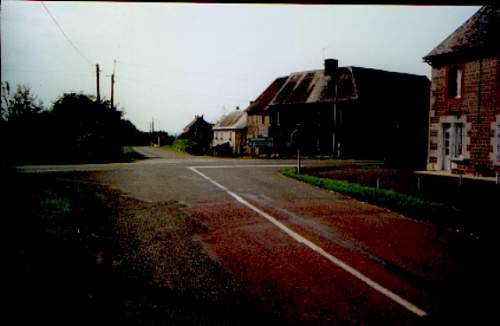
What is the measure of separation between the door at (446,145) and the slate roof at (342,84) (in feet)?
68.5

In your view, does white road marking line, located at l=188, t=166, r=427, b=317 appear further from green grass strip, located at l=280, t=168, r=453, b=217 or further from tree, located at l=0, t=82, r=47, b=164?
tree, located at l=0, t=82, r=47, b=164

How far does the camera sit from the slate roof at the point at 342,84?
42.3 meters

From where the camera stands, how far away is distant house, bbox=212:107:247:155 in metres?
60.8

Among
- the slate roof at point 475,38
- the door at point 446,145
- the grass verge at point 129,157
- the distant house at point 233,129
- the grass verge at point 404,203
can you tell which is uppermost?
the slate roof at point 475,38

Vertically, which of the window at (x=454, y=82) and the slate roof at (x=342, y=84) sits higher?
the slate roof at (x=342, y=84)

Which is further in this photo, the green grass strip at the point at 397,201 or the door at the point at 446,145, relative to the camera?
the door at the point at 446,145

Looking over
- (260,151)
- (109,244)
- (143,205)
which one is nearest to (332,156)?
(260,151)

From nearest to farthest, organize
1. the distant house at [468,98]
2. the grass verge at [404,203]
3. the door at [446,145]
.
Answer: the grass verge at [404,203] → the distant house at [468,98] → the door at [446,145]

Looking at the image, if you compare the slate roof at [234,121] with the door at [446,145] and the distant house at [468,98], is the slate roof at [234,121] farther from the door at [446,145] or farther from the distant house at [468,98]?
the door at [446,145]

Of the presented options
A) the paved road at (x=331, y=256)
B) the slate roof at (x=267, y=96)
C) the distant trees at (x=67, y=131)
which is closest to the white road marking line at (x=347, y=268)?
the paved road at (x=331, y=256)

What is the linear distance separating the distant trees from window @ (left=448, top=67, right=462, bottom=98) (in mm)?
26693

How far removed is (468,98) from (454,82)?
161 cm

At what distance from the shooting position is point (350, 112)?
136 ft

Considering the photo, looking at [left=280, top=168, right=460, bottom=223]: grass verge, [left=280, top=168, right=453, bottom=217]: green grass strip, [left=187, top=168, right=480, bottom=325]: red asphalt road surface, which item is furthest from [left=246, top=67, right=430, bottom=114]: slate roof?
[left=187, top=168, right=480, bottom=325]: red asphalt road surface
